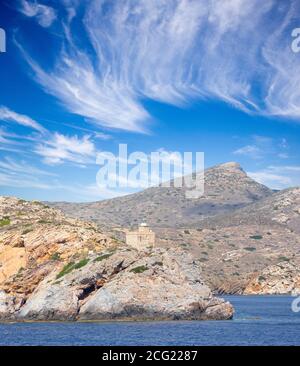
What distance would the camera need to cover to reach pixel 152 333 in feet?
242

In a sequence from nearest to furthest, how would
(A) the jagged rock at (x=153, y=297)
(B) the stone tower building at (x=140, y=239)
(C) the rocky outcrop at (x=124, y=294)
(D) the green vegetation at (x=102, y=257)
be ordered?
(A) the jagged rock at (x=153, y=297)
(C) the rocky outcrop at (x=124, y=294)
(D) the green vegetation at (x=102, y=257)
(B) the stone tower building at (x=140, y=239)

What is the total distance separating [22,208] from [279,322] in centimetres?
7207

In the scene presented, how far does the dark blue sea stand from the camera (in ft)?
219

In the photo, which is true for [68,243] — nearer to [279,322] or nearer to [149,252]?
[149,252]

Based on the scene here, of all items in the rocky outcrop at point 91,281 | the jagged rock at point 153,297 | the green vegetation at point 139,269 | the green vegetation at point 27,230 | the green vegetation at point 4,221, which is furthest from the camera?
the green vegetation at point 4,221

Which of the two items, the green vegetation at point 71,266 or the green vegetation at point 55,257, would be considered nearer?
the green vegetation at point 71,266

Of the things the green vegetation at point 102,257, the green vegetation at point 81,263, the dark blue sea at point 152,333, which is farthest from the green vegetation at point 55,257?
the dark blue sea at point 152,333

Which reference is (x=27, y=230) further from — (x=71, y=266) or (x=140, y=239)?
(x=140, y=239)

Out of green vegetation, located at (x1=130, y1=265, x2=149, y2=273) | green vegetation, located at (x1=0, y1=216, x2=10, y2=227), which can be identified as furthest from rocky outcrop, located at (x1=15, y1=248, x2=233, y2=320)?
green vegetation, located at (x1=0, y1=216, x2=10, y2=227)

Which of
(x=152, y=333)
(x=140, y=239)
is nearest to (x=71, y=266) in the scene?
(x=152, y=333)

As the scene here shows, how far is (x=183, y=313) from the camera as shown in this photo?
9531 centimetres

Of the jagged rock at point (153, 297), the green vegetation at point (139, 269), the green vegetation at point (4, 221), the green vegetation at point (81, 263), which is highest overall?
the green vegetation at point (4, 221)

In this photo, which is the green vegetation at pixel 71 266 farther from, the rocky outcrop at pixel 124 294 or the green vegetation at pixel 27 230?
the green vegetation at pixel 27 230

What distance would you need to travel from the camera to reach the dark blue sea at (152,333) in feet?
219
